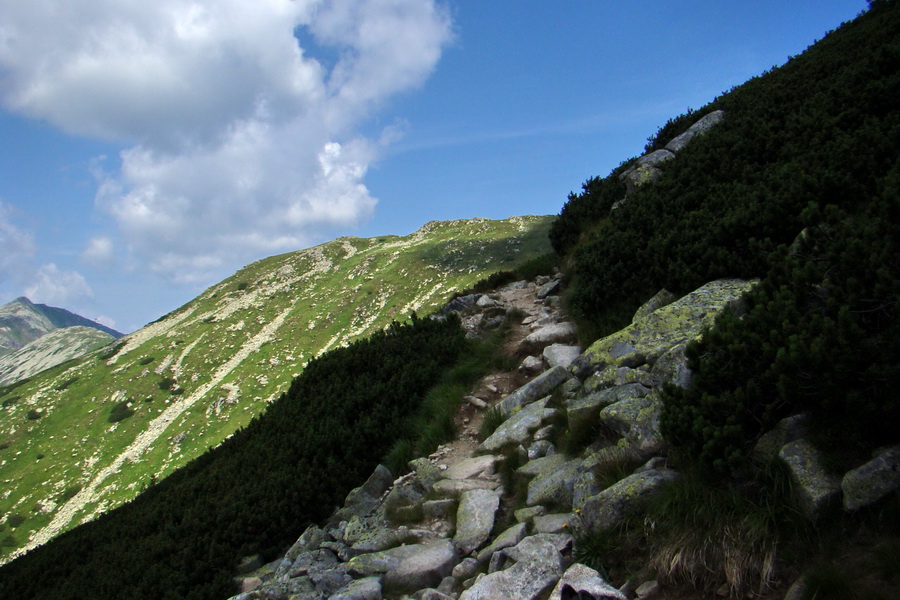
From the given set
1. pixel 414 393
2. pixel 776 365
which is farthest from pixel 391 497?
pixel 776 365

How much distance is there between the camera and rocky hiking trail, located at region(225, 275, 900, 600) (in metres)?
4.45

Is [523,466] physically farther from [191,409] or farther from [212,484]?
[191,409]

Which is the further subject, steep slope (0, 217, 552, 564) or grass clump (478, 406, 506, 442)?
steep slope (0, 217, 552, 564)

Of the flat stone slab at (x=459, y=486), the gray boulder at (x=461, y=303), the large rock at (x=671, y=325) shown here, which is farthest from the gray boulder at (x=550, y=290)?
the flat stone slab at (x=459, y=486)

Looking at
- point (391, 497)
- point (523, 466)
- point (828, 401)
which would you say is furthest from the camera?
point (391, 497)

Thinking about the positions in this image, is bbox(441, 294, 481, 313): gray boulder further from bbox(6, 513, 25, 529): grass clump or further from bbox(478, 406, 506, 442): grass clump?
bbox(6, 513, 25, 529): grass clump

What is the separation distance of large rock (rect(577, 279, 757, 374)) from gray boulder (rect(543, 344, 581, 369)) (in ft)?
5.77

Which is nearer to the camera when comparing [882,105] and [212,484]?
[882,105]

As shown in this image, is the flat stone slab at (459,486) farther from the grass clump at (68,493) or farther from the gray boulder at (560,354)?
the grass clump at (68,493)

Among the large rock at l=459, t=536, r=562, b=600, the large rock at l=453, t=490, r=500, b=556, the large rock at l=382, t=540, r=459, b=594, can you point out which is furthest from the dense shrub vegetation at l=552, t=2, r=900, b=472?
the large rock at l=382, t=540, r=459, b=594

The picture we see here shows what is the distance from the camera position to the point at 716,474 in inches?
180

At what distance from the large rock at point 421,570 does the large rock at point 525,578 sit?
3.15 feet

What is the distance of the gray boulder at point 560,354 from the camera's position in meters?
10.3

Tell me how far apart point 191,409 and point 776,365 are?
86680mm
